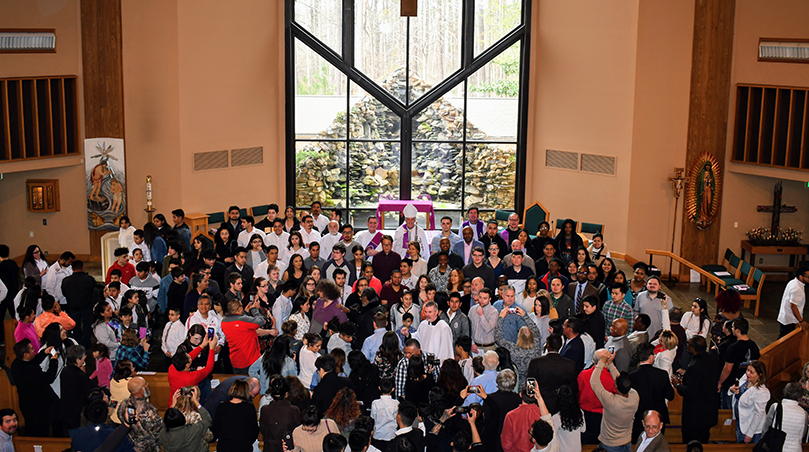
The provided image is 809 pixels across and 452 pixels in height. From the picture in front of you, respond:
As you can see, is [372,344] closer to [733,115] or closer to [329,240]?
A: [329,240]

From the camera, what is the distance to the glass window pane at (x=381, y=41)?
17.7m

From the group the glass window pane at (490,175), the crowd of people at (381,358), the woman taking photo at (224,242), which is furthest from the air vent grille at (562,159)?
the woman taking photo at (224,242)

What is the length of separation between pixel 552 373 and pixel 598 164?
9.77 meters

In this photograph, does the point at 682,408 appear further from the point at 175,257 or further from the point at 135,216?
the point at 135,216

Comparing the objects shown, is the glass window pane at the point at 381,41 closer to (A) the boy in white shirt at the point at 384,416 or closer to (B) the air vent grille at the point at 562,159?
(B) the air vent grille at the point at 562,159

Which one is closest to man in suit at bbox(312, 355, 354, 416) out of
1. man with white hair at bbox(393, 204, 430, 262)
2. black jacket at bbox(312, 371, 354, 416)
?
black jacket at bbox(312, 371, 354, 416)

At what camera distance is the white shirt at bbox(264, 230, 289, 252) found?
12.3 m

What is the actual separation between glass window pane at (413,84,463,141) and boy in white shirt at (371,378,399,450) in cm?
1177

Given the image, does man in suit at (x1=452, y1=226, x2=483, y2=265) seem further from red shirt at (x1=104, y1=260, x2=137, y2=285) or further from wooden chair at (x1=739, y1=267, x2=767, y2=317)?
wooden chair at (x1=739, y1=267, x2=767, y2=317)

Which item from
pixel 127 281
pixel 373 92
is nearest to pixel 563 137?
pixel 373 92

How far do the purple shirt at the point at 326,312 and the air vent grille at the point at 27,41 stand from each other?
9155mm

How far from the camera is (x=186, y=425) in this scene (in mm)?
6414

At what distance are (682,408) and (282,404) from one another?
166 inches

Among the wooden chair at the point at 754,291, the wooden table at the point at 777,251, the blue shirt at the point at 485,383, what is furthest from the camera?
the wooden table at the point at 777,251
